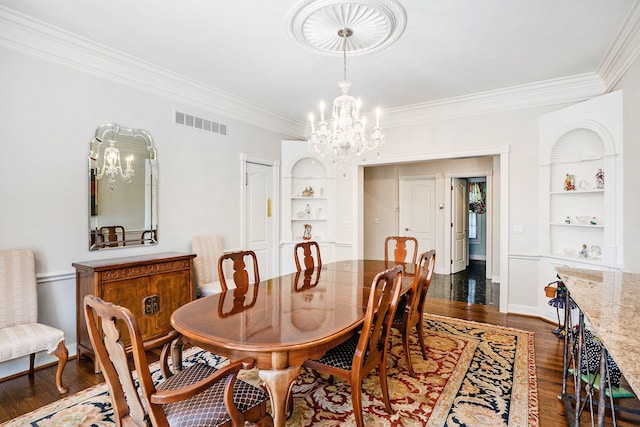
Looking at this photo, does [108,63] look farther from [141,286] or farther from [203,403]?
[203,403]

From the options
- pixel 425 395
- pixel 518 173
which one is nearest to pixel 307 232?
pixel 518 173

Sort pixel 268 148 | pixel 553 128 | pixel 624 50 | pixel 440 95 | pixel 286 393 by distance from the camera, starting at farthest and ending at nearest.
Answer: pixel 268 148 < pixel 440 95 < pixel 553 128 < pixel 624 50 < pixel 286 393

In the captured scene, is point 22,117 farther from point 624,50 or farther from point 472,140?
point 624,50

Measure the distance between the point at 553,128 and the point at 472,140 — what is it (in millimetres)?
902

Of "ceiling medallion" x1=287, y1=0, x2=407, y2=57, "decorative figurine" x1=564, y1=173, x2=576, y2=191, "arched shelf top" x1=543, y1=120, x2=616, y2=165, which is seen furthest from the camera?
"decorative figurine" x1=564, y1=173, x2=576, y2=191

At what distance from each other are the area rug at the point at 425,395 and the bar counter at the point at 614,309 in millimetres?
880

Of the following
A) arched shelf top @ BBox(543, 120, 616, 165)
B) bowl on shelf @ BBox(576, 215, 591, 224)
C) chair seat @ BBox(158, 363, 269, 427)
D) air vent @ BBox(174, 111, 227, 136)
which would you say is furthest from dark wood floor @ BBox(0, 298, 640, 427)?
air vent @ BBox(174, 111, 227, 136)

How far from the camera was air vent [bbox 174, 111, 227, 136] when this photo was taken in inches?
152

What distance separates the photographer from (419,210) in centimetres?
718

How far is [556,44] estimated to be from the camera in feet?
9.87

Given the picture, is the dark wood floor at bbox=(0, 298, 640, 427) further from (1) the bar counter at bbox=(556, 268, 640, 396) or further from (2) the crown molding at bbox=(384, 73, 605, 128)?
(2) the crown molding at bbox=(384, 73, 605, 128)

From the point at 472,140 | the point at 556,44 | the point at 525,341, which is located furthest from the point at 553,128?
the point at 525,341

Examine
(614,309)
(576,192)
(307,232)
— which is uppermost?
(576,192)

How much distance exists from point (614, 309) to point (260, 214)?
163 inches
